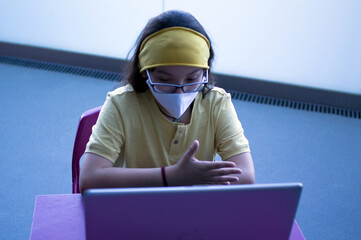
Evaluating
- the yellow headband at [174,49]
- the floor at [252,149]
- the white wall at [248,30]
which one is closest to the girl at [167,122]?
the yellow headband at [174,49]

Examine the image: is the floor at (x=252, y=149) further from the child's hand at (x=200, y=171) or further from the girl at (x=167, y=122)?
the child's hand at (x=200, y=171)

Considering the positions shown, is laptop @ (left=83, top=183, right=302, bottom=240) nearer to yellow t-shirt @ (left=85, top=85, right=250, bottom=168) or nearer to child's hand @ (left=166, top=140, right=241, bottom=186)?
child's hand @ (left=166, top=140, right=241, bottom=186)

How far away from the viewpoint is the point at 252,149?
8.38ft

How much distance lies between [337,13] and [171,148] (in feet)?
6.27

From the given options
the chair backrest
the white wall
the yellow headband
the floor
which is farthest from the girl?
the white wall

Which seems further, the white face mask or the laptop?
the white face mask

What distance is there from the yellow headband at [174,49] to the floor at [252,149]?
1166 millimetres

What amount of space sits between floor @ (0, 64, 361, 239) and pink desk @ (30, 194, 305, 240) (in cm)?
92

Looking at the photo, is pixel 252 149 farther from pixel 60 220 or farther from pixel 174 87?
pixel 60 220

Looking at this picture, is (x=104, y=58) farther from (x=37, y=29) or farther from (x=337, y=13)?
(x=337, y=13)

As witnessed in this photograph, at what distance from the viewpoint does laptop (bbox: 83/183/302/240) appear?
717 mm

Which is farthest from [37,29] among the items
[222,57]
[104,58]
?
[222,57]

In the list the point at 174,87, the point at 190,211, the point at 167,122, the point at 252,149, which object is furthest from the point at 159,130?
the point at 252,149

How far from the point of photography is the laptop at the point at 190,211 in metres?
0.72
